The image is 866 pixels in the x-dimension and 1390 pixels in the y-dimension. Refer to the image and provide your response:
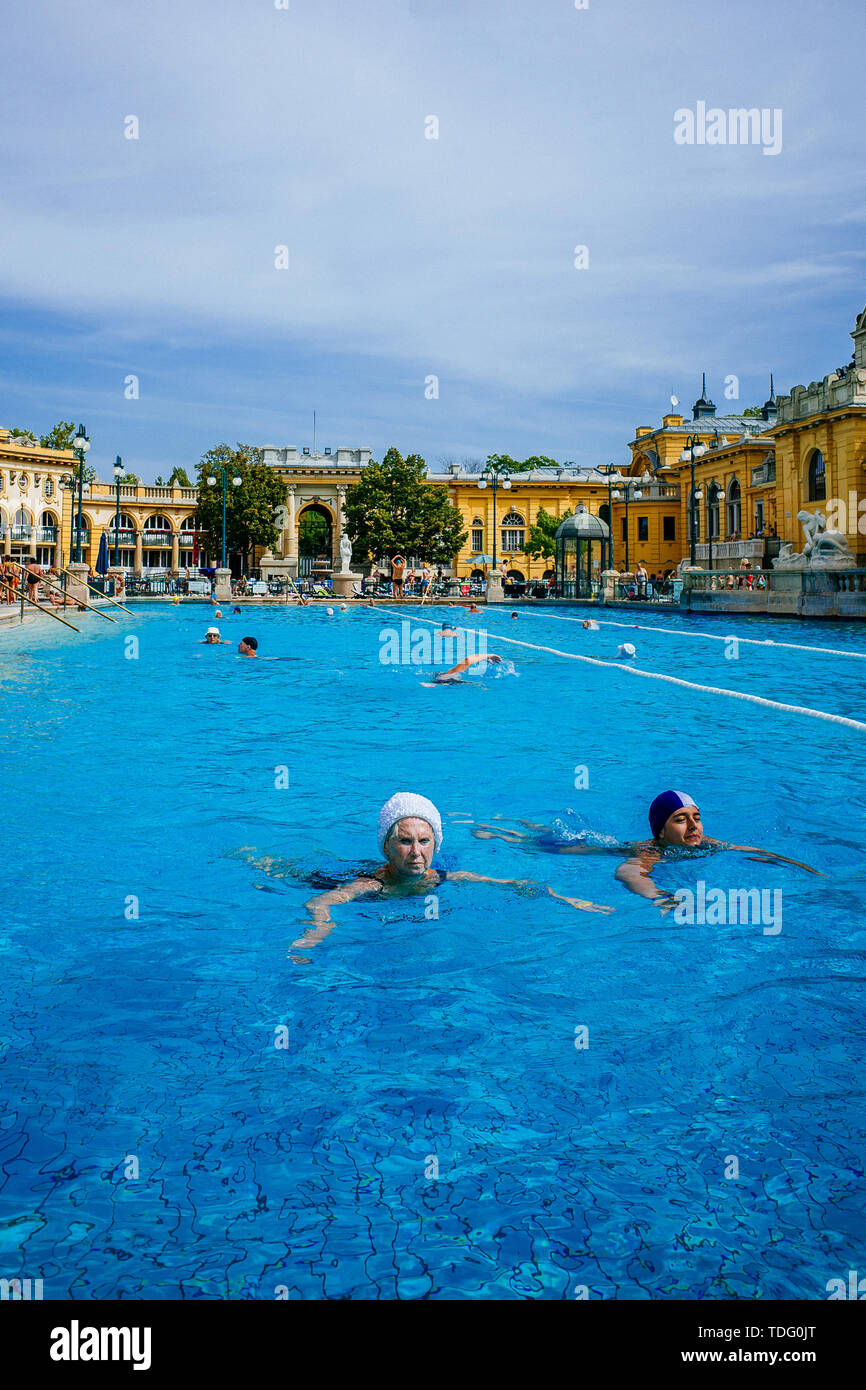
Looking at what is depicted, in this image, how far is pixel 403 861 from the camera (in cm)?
613

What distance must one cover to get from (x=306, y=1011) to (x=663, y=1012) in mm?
1561

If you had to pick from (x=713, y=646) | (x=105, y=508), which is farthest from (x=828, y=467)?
(x=105, y=508)

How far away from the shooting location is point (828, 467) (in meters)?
43.3

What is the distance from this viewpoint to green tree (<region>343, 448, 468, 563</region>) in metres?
71.7

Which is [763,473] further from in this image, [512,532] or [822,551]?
[512,532]

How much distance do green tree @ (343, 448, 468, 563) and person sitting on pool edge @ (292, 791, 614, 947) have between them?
66.2 metres

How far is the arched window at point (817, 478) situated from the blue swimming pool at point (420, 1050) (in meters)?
37.4

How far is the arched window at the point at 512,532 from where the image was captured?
8100cm

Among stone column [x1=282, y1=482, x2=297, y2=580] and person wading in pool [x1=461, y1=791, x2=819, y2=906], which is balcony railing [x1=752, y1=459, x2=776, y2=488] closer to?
stone column [x1=282, y1=482, x2=297, y2=580]

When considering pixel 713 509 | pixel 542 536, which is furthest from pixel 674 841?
pixel 542 536

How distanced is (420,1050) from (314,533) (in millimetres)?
86402

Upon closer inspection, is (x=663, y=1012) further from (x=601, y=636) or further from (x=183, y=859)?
(x=601, y=636)

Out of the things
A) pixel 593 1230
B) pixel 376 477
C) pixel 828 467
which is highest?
pixel 376 477

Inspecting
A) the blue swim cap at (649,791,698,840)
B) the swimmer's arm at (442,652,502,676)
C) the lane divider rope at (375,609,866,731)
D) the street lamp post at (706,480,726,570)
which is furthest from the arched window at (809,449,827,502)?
the blue swim cap at (649,791,698,840)
